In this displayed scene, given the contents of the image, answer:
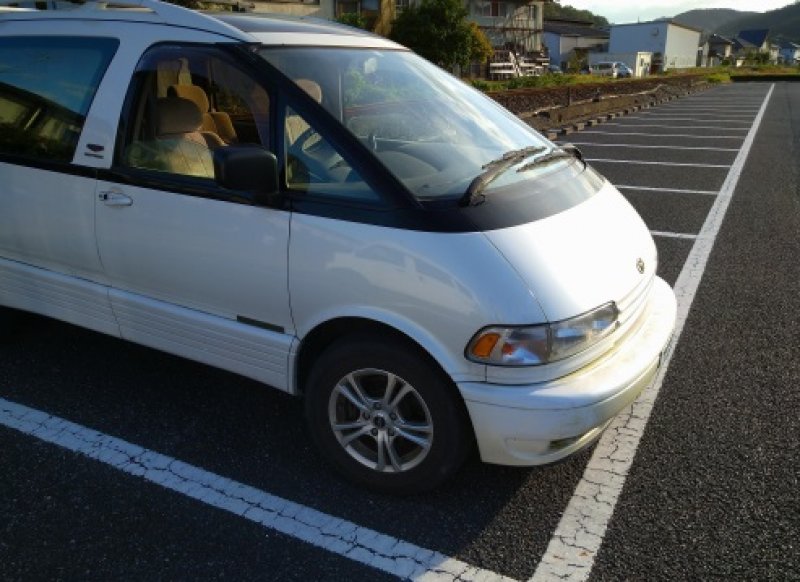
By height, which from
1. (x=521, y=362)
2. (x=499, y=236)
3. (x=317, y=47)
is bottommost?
(x=521, y=362)

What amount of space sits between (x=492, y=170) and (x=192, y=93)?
1.54 m

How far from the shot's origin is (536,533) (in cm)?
238

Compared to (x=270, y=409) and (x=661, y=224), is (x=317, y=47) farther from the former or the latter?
(x=661, y=224)

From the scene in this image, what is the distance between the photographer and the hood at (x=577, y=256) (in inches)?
87.7

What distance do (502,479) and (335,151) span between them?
1.49 m

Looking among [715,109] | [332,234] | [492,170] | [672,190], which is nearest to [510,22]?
[715,109]

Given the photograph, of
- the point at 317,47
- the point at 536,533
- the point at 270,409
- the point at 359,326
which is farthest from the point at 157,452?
the point at 317,47

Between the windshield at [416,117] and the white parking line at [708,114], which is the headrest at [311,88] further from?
the white parking line at [708,114]

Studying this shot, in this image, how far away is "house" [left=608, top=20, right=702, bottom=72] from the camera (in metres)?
75.4

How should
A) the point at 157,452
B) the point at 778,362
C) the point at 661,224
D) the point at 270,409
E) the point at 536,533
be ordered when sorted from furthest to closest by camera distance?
the point at 661,224, the point at 778,362, the point at 270,409, the point at 157,452, the point at 536,533

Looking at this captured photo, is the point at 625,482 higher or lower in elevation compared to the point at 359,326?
lower

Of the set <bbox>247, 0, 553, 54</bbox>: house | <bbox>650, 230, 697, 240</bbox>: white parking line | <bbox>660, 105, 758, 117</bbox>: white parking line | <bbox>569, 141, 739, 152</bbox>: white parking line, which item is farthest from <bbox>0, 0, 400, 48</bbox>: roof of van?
<bbox>247, 0, 553, 54</bbox>: house

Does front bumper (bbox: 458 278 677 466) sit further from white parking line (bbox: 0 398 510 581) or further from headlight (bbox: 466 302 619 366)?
white parking line (bbox: 0 398 510 581)

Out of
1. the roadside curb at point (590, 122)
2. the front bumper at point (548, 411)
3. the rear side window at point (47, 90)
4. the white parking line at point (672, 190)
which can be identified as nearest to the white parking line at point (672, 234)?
the white parking line at point (672, 190)
